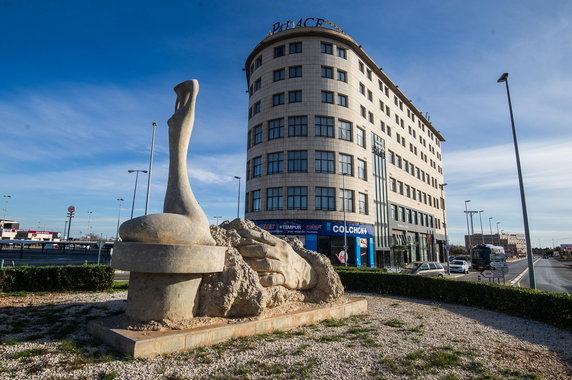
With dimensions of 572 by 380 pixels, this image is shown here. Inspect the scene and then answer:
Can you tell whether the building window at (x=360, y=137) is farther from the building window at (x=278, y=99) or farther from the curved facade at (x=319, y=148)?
the building window at (x=278, y=99)

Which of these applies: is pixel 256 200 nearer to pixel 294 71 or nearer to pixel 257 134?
pixel 257 134

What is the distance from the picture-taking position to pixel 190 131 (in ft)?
32.3

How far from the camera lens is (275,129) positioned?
38906mm

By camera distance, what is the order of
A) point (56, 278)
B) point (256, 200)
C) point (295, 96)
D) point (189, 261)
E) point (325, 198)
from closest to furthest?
point (189, 261), point (56, 278), point (325, 198), point (295, 96), point (256, 200)

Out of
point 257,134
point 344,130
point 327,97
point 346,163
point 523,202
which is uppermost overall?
point 327,97

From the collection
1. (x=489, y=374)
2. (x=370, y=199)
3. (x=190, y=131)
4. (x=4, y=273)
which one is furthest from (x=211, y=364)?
(x=370, y=199)

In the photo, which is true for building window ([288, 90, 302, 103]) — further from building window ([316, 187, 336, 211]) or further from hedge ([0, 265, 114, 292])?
hedge ([0, 265, 114, 292])

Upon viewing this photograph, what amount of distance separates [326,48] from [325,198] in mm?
18487

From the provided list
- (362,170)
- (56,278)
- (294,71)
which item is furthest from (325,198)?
(56,278)

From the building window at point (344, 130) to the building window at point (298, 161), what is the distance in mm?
5118

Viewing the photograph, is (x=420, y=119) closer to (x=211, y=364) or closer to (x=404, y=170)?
(x=404, y=170)

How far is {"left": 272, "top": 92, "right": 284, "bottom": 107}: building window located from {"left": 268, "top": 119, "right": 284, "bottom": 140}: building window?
210 cm

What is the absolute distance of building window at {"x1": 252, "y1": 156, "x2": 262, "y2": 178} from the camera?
39.2 metres

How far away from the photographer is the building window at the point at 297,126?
3791cm
